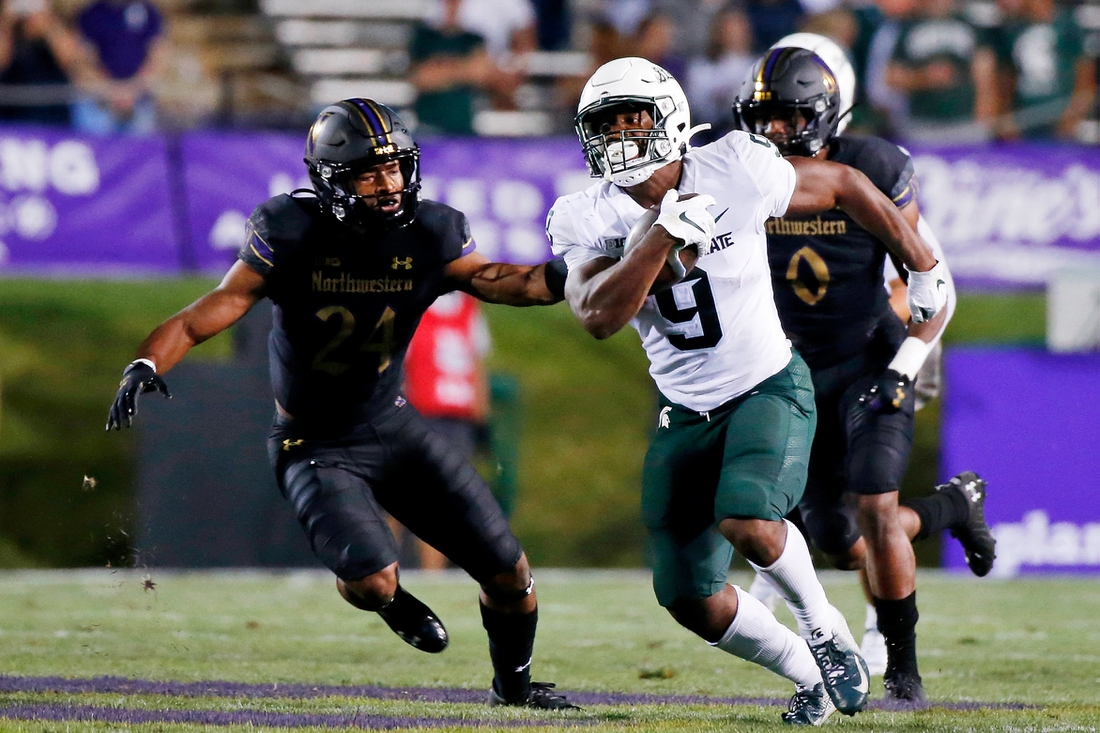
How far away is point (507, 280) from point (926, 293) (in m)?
1.29

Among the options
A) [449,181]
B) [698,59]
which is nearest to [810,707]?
[449,181]

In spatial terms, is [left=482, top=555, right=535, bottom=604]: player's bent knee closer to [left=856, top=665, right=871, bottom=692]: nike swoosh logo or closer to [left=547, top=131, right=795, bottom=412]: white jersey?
[left=547, top=131, right=795, bottom=412]: white jersey

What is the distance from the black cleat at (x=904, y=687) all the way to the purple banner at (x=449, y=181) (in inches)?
235

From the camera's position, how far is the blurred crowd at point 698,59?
11.1 meters

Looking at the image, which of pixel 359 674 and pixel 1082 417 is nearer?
pixel 359 674

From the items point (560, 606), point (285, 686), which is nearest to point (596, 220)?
point (285, 686)

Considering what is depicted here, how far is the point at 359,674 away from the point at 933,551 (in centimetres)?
496

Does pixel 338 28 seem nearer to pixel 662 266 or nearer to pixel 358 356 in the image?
pixel 358 356

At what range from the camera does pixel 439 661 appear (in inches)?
241

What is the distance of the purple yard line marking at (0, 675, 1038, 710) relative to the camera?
4930 mm

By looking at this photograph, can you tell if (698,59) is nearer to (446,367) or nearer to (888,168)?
(446,367)

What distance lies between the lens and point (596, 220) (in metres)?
4.49

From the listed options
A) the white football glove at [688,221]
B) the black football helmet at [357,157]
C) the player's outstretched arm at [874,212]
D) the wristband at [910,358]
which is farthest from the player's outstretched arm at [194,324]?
the wristband at [910,358]

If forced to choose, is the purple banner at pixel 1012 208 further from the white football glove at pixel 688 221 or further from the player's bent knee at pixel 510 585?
the white football glove at pixel 688 221
